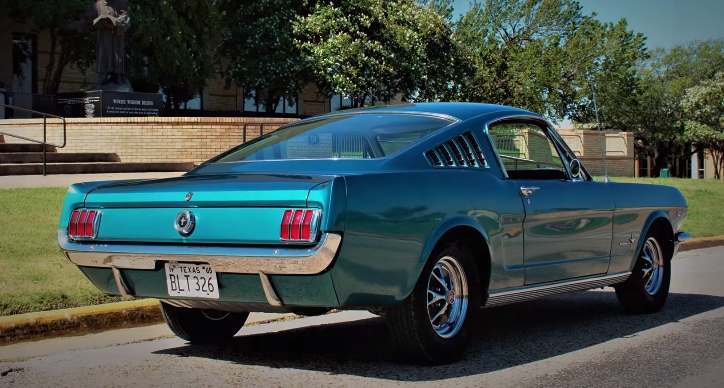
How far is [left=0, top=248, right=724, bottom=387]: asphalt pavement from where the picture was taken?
548 cm

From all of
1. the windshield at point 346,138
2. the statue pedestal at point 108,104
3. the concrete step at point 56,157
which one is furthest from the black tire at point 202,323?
the statue pedestal at point 108,104

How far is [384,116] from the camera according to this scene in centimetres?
643

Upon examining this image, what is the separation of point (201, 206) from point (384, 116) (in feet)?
5.29

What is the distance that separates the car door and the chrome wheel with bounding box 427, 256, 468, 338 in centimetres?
68

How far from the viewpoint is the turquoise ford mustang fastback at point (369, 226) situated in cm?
505

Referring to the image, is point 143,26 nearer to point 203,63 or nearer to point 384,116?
point 203,63

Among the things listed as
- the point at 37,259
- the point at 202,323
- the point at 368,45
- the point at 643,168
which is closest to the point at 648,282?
the point at 202,323

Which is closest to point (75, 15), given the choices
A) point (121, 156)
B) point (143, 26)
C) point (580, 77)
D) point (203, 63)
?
point (143, 26)

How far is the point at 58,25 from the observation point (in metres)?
30.2

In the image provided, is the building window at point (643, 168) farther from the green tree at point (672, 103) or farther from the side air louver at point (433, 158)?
the side air louver at point (433, 158)

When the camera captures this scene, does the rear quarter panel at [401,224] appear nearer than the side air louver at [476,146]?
Yes

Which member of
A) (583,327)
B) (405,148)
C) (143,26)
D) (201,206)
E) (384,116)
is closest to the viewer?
(201,206)

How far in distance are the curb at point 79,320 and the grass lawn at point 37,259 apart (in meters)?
0.34

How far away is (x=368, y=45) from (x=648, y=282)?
25099 mm
